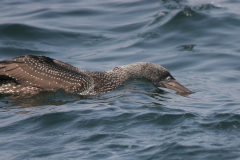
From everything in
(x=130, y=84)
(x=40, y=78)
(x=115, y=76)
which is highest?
(x=40, y=78)

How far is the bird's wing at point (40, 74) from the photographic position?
7801 mm

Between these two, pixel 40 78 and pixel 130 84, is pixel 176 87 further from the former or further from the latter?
pixel 40 78

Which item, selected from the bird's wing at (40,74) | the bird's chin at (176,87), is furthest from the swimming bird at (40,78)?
the bird's chin at (176,87)

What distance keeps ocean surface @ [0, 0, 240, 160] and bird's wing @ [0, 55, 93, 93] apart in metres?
0.23

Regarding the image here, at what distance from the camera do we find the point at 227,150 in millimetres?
5051

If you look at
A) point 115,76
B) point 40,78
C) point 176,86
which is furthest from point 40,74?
point 176,86

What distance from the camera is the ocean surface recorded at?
17.4 ft

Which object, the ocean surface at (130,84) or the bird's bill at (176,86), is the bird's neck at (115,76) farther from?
the bird's bill at (176,86)

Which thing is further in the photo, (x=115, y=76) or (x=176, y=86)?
(x=176, y=86)

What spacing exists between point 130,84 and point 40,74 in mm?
2474

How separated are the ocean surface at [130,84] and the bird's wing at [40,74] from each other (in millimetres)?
228

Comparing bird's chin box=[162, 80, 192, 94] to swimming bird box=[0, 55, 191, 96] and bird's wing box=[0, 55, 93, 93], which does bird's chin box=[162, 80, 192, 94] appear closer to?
swimming bird box=[0, 55, 191, 96]

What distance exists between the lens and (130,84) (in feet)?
30.3

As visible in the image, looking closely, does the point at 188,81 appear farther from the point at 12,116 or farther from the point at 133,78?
the point at 12,116
